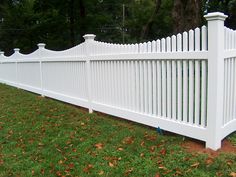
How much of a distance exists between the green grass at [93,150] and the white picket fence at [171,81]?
29 cm

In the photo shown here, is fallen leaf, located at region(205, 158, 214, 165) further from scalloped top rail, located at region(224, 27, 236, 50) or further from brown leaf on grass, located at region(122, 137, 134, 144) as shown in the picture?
scalloped top rail, located at region(224, 27, 236, 50)

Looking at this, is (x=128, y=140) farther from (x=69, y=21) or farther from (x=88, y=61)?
(x=69, y=21)

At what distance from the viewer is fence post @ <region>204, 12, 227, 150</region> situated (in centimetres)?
380

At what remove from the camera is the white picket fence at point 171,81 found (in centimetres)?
395

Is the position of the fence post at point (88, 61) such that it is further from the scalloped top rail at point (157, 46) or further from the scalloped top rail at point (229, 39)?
the scalloped top rail at point (229, 39)

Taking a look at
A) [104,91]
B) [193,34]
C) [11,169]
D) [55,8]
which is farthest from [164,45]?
[55,8]

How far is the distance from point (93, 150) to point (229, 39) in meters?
2.44

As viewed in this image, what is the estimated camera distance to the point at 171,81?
180 inches

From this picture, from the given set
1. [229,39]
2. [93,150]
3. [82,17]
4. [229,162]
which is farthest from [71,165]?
[82,17]

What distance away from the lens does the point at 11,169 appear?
4.19 meters

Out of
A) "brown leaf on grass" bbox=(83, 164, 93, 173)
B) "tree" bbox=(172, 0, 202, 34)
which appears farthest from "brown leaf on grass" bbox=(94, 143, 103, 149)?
"tree" bbox=(172, 0, 202, 34)

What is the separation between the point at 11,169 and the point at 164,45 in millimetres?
2769

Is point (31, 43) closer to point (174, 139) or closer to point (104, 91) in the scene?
point (104, 91)

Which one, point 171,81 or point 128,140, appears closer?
point 171,81
